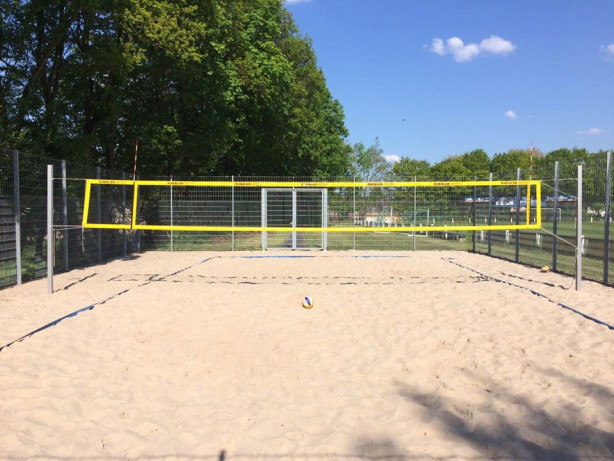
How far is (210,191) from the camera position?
1688 centimetres

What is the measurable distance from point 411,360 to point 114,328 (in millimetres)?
3557

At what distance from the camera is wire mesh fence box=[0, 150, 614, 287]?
872 cm

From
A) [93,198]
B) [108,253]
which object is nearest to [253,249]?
[108,253]

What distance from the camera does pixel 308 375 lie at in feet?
14.1

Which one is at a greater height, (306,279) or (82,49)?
(82,49)

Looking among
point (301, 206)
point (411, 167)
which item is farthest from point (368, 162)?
point (301, 206)

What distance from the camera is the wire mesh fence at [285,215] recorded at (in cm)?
872

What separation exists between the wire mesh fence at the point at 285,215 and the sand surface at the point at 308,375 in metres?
1.67

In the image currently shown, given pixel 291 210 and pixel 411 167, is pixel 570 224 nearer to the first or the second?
pixel 291 210

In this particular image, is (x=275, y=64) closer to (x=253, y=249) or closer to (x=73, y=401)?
(x=253, y=249)

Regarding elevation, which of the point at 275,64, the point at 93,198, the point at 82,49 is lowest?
the point at 93,198

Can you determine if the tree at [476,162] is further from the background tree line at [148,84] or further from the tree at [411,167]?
the background tree line at [148,84]

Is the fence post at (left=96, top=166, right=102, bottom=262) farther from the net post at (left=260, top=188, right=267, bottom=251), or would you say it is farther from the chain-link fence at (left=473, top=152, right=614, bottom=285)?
the chain-link fence at (left=473, top=152, right=614, bottom=285)

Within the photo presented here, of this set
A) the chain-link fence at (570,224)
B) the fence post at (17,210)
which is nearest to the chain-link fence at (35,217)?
the fence post at (17,210)
